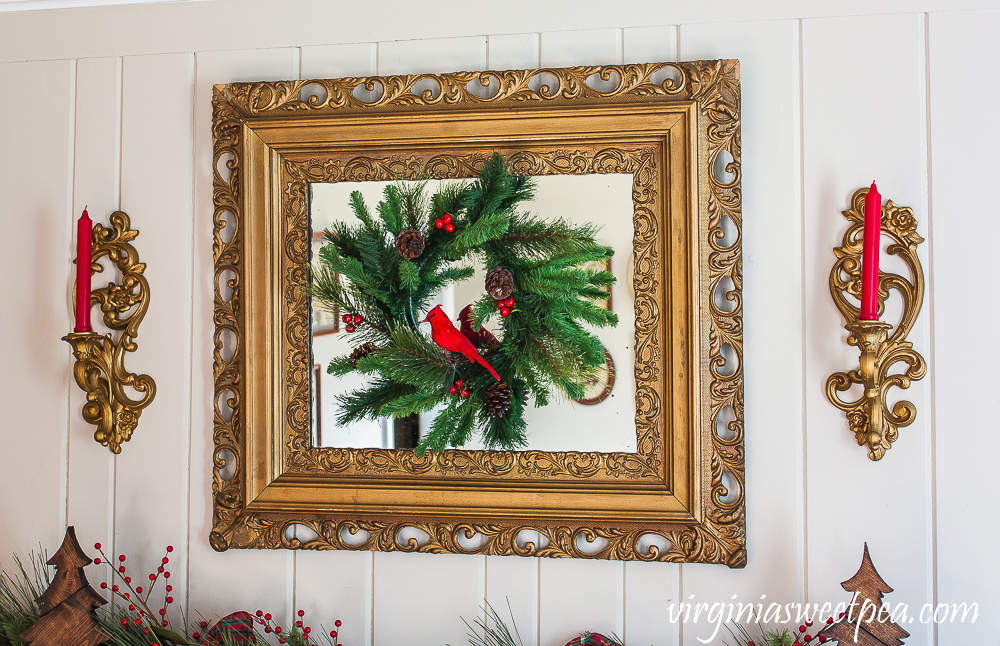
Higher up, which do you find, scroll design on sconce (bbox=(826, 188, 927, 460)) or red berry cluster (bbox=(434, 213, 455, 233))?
red berry cluster (bbox=(434, 213, 455, 233))

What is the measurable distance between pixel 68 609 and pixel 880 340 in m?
1.18

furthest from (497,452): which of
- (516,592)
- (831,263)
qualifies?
(831,263)

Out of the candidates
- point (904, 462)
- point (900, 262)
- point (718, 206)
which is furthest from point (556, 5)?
point (904, 462)

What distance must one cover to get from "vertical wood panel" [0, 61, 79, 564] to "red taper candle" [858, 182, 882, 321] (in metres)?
1.22

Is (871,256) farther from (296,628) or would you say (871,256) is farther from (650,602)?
(296,628)

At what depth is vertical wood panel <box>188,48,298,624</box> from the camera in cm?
94

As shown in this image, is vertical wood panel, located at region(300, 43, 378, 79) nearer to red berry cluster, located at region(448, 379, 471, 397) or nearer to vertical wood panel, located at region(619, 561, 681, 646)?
red berry cluster, located at region(448, 379, 471, 397)

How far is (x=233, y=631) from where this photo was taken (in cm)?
85

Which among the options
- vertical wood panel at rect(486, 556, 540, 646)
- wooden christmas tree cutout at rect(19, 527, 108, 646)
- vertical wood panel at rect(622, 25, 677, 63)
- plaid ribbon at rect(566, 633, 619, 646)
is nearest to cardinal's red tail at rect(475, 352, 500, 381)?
vertical wood panel at rect(486, 556, 540, 646)

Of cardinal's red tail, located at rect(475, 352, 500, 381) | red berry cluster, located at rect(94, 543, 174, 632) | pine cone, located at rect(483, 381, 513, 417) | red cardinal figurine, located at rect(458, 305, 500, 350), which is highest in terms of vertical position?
red cardinal figurine, located at rect(458, 305, 500, 350)

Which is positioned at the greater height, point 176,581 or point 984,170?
point 984,170

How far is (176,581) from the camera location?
3.13 feet

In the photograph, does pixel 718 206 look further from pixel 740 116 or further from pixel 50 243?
pixel 50 243

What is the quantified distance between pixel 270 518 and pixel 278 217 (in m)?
0.47
